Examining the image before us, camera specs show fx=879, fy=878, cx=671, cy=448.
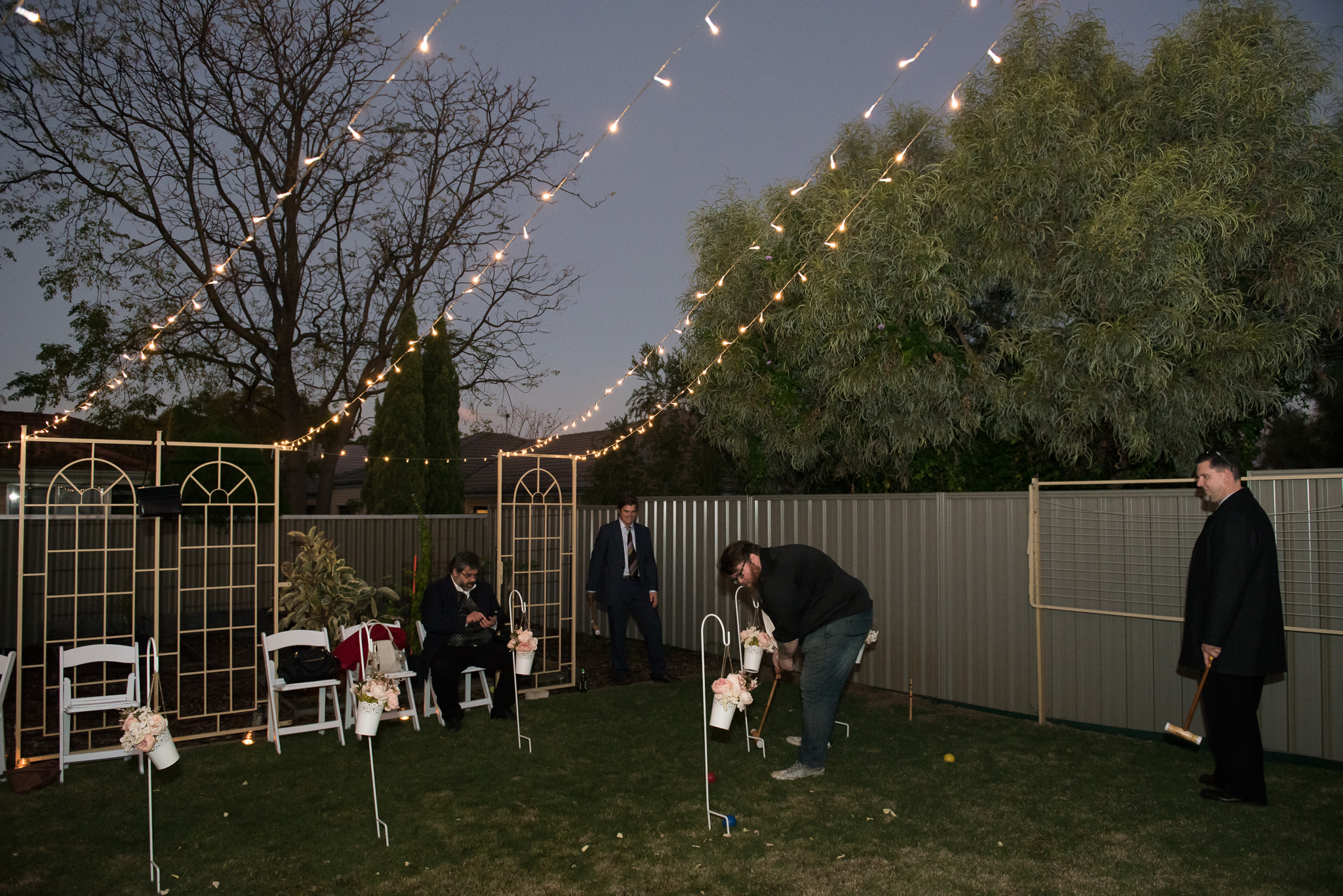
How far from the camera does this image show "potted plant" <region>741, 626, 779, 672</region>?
4.79 m

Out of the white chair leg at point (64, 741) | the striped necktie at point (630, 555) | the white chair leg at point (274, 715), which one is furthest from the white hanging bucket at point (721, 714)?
the striped necktie at point (630, 555)

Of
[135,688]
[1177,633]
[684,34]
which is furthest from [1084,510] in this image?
[135,688]

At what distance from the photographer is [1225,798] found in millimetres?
4465

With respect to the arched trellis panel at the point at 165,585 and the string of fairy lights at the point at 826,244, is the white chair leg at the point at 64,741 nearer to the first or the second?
the arched trellis panel at the point at 165,585

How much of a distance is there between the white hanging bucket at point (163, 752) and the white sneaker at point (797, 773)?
9.89ft

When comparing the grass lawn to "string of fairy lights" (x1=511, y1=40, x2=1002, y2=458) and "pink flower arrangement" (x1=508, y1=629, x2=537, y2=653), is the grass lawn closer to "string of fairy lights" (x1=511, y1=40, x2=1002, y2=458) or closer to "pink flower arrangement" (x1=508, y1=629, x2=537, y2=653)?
"pink flower arrangement" (x1=508, y1=629, x2=537, y2=653)

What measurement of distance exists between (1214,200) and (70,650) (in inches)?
328

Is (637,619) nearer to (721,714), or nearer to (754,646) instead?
(754,646)

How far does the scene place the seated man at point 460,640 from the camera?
6.29 m

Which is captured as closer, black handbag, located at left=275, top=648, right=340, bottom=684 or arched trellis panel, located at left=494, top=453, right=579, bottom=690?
black handbag, located at left=275, top=648, right=340, bottom=684

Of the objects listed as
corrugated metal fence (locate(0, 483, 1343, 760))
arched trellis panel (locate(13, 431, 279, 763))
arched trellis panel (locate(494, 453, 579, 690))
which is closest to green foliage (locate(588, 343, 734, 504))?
arched trellis panel (locate(494, 453, 579, 690))

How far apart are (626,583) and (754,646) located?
336 centimetres

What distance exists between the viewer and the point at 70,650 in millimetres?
5266

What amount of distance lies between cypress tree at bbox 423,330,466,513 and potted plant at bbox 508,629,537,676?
40.7ft
